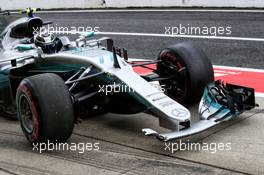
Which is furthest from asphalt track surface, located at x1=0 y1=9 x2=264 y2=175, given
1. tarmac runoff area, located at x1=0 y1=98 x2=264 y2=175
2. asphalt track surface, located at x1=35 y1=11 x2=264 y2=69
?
asphalt track surface, located at x1=35 y1=11 x2=264 y2=69

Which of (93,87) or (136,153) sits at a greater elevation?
(93,87)

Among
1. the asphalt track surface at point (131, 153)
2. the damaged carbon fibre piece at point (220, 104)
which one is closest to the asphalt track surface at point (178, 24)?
the damaged carbon fibre piece at point (220, 104)

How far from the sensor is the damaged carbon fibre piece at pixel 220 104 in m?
5.08

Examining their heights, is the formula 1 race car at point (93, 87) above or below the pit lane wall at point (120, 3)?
above

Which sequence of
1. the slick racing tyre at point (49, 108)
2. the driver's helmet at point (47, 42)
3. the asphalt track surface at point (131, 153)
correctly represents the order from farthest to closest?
the driver's helmet at point (47, 42), the slick racing tyre at point (49, 108), the asphalt track surface at point (131, 153)

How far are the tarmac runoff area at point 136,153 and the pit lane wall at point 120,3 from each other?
1162 cm

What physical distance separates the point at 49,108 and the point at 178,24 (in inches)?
403

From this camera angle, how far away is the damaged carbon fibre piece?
16.7 ft

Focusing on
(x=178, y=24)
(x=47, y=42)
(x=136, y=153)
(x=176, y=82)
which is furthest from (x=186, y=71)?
(x=178, y=24)

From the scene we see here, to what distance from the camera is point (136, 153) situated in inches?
195

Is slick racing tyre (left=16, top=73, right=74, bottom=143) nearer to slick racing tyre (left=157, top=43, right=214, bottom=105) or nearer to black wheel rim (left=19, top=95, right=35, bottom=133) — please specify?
black wheel rim (left=19, top=95, right=35, bottom=133)

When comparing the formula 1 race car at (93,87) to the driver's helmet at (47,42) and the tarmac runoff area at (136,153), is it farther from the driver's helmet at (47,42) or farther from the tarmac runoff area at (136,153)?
the tarmac runoff area at (136,153)

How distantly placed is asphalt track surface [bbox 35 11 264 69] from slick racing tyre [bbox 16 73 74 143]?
3.62 m

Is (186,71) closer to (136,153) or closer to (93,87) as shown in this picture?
(93,87)
